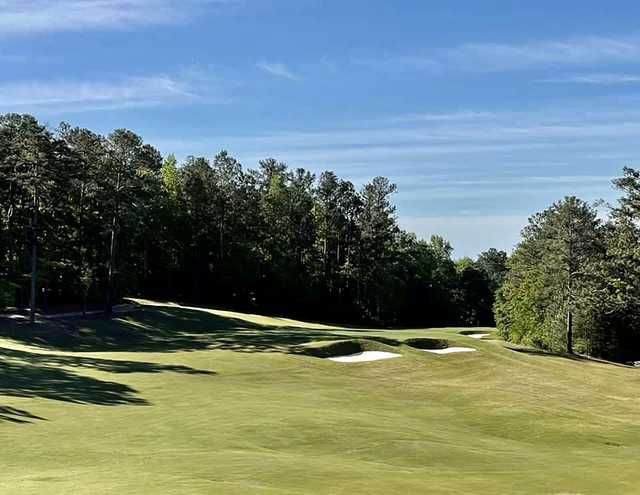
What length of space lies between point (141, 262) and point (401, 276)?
4619 cm

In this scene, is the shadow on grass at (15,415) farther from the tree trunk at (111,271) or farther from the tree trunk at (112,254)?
the tree trunk at (112,254)

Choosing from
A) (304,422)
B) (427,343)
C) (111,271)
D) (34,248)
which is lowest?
(304,422)

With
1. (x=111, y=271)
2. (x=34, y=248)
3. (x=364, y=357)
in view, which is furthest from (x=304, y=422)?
(x=111, y=271)

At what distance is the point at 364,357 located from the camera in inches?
1684

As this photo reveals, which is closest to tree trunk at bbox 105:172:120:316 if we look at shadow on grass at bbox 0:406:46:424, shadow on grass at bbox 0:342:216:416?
shadow on grass at bbox 0:342:216:416

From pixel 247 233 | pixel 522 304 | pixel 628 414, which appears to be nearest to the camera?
pixel 628 414

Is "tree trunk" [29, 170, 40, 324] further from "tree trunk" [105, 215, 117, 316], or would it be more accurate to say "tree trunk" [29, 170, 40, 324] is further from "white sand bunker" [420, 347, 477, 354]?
"white sand bunker" [420, 347, 477, 354]

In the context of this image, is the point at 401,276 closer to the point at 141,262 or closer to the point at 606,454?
the point at 141,262

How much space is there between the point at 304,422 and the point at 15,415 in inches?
350

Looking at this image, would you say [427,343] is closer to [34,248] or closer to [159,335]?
[159,335]

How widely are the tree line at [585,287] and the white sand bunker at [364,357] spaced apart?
24.0 metres

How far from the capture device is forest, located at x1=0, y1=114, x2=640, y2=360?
59.3 meters

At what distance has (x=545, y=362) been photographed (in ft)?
154

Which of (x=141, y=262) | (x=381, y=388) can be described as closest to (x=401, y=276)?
(x=141, y=262)
